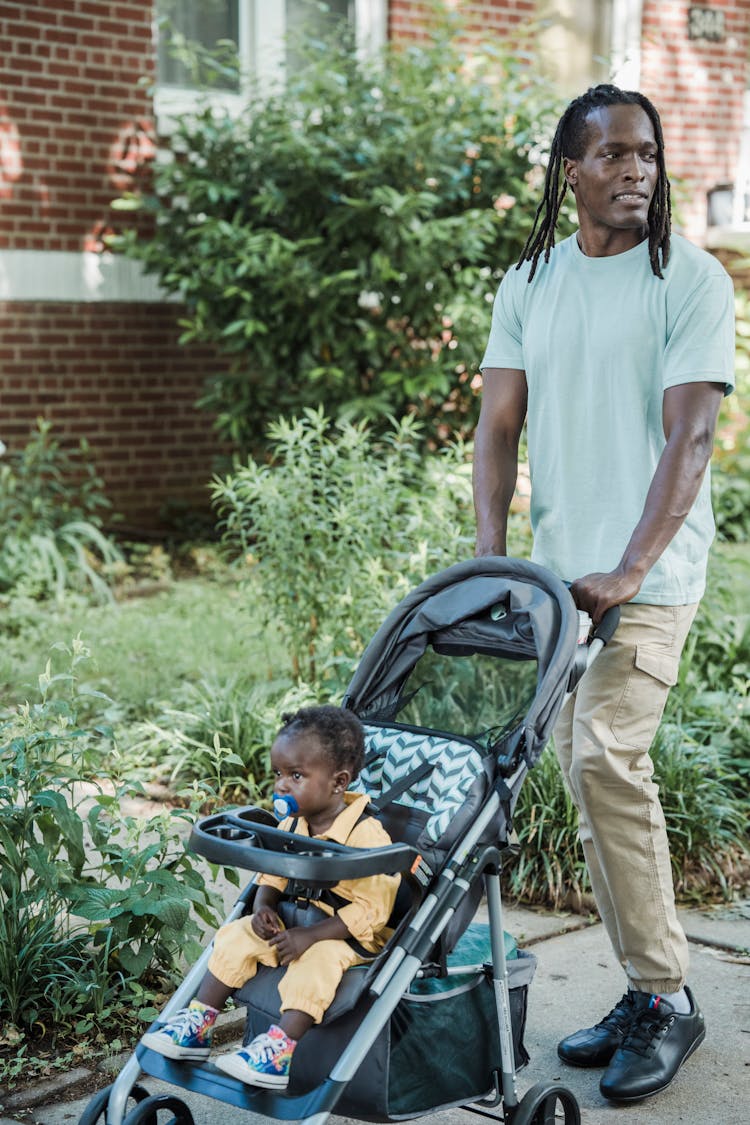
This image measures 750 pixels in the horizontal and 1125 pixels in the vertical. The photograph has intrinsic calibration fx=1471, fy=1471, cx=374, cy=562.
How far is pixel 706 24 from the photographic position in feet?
40.7

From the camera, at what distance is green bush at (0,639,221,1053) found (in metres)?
3.52

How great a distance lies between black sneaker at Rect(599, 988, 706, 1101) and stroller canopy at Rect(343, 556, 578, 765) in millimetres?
914

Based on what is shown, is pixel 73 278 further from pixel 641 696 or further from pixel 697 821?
pixel 641 696

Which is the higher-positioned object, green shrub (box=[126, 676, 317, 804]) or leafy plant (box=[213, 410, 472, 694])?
leafy plant (box=[213, 410, 472, 694])

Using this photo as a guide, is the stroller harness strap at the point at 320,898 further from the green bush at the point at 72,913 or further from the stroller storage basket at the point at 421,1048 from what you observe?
the green bush at the point at 72,913

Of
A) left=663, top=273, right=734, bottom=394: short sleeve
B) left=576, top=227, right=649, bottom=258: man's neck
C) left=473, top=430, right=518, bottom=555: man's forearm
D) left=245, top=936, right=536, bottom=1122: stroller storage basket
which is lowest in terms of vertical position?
left=245, top=936, right=536, bottom=1122: stroller storage basket

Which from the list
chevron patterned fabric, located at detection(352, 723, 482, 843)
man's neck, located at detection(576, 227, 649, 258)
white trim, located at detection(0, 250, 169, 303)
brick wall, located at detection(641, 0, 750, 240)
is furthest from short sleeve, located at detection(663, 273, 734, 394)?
brick wall, located at detection(641, 0, 750, 240)

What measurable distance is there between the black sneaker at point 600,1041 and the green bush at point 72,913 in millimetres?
924

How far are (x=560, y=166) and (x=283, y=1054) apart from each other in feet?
7.10

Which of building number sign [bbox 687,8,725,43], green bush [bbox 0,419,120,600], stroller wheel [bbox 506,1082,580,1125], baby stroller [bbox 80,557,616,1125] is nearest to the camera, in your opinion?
baby stroller [bbox 80,557,616,1125]

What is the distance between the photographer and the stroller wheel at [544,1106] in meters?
2.89

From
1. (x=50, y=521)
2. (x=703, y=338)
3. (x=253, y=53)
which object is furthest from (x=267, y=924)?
(x=253, y=53)

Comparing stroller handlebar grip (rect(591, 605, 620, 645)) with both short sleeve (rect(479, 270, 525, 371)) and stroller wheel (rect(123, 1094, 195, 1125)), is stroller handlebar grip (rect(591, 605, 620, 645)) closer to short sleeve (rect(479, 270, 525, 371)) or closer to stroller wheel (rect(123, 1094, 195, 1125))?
short sleeve (rect(479, 270, 525, 371))

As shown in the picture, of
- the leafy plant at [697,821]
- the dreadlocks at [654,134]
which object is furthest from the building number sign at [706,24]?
the dreadlocks at [654,134]
